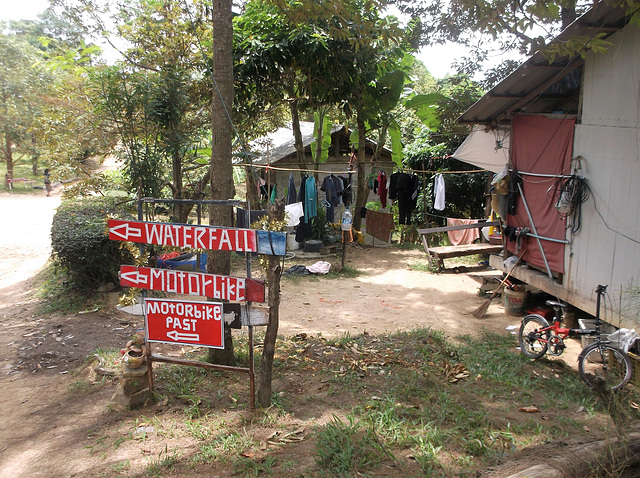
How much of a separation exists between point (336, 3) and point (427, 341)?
14.2ft

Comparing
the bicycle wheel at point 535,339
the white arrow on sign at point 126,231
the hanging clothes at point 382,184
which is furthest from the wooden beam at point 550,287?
the white arrow on sign at point 126,231

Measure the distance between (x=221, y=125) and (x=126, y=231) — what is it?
1568mm

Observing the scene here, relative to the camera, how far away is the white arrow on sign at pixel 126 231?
4500 millimetres

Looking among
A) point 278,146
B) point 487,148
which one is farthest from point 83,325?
point 278,146

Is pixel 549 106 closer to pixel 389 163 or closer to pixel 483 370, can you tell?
pixel 483 370

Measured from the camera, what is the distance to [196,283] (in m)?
4.46

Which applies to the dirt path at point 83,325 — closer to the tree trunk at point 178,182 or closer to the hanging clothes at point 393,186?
the hanging clothes at point 393,186

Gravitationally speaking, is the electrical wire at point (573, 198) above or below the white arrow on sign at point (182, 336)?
above

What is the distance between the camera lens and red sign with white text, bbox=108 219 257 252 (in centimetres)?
425

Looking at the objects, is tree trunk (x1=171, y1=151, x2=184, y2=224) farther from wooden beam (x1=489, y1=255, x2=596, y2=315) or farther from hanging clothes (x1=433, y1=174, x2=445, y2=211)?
wooden beam (x1=489, y1=255, x2=596, y2=315)

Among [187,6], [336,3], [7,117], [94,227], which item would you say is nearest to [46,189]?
[7,117]

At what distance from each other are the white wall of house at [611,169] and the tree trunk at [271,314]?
447 centimetres

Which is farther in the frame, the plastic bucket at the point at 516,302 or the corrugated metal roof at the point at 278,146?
the corrugated metal roof at the point at 278,146

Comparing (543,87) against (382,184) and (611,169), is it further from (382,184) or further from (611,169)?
(382,184)
